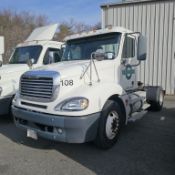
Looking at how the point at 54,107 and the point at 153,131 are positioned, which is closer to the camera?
the point at 54,107

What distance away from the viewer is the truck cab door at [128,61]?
6512 mm

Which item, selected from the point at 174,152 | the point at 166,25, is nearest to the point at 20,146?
the point at 174,152

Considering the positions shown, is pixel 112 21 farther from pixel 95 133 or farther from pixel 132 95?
pixel 95 133

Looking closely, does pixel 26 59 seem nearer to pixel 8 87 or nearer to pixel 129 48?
pixel 8 87

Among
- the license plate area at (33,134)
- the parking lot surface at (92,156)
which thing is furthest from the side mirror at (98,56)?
the license plate area at (33,134)

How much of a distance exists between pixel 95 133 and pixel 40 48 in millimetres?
4460

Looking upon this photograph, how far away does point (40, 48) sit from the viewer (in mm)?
8805

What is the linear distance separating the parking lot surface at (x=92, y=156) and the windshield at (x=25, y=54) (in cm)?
273

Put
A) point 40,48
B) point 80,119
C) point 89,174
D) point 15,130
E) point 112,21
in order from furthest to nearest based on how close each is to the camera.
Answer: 1. point 112,21
2. point 40,48
3. point 15,130
4. point 80,119
5. point 89,174

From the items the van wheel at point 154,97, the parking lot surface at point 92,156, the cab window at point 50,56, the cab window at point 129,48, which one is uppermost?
the cab window at point 129,48

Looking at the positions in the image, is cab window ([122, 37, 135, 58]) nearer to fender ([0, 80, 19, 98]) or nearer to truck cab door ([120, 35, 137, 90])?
truck cab door ([120, 35, 137, 90])

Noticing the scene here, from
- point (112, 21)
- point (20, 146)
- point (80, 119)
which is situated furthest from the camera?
point (112, 21)

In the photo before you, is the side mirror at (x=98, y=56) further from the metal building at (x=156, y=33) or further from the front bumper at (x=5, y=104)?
the metal building at (x=156, y=33)

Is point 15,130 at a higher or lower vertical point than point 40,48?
lower
